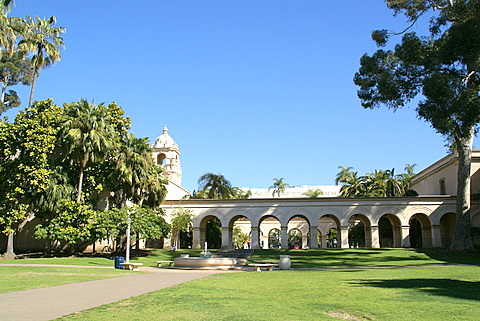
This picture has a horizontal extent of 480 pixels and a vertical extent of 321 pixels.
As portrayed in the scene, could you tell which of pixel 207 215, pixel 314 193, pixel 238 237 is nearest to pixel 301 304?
pixel 207 215

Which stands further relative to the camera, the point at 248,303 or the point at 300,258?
the point at 300,258

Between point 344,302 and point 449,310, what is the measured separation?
220cm

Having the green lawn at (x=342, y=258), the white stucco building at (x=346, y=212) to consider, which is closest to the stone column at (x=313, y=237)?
→ the white stucco building at (x=346, y=212)

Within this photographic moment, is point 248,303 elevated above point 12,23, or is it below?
below

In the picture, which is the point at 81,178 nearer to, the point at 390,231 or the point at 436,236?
the point at 436,236

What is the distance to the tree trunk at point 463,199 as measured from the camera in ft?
111

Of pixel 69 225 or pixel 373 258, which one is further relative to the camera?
pixel 373 258

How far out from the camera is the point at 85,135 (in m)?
31.5

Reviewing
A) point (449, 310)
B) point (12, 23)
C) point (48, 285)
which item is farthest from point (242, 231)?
point (449, 310)

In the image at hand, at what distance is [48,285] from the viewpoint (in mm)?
13477

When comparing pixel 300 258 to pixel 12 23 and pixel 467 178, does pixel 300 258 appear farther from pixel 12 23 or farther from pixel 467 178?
pixel 12 23

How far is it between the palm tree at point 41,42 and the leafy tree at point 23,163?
537 centimetres

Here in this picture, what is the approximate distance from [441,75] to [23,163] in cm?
2860

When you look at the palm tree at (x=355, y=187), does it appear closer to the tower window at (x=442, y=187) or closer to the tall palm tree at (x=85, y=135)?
the tower window at (x=442, y=187)
